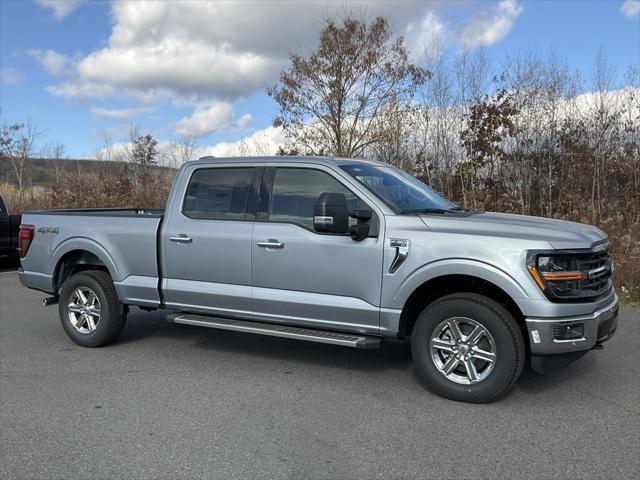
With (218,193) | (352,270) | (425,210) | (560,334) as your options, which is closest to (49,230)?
(218,193)

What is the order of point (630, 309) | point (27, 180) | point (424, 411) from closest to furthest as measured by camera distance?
point (424, 411)
point (630, 309)
point (27, 180)

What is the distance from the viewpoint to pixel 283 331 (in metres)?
5.17

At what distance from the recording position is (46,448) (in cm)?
382

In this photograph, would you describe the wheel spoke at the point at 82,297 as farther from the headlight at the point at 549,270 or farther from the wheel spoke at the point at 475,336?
the headlight at the point at 549,270

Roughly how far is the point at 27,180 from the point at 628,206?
2488 cm

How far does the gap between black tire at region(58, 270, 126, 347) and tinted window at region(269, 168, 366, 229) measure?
2.15 meters

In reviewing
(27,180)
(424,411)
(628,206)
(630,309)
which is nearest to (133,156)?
(27,180)

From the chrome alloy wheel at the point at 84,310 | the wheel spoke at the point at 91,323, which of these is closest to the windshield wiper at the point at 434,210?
the chrome alloy wheel at the point at 84,310

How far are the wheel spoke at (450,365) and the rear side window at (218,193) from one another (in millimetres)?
2262

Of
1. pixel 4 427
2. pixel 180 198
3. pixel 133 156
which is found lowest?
pixel 4 427

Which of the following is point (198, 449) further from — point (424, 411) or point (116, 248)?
point (116, 248)

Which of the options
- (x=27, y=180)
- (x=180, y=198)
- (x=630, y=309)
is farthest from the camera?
(x=27, y=180)

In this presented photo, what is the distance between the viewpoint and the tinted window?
5.21 metres

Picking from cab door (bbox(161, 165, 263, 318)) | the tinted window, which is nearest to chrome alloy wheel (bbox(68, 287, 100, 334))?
cab door (bbox(161, 165, 263, 318))
